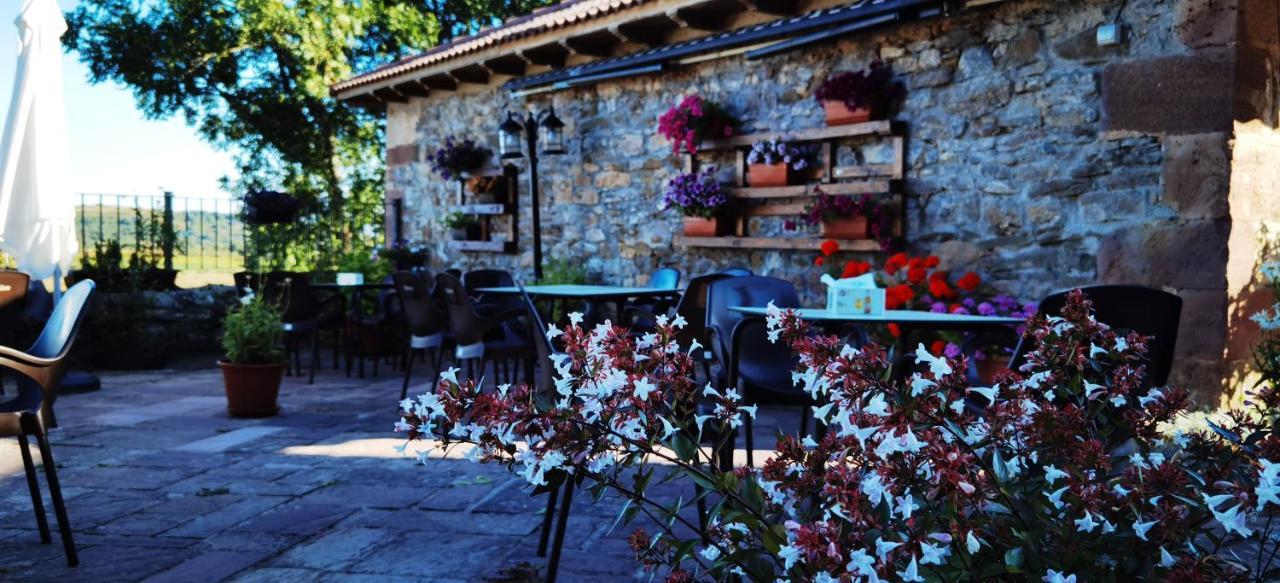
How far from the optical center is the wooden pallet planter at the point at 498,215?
830cm

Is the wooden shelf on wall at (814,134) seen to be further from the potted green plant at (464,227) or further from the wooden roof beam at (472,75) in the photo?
the potted green plant at (464,227)

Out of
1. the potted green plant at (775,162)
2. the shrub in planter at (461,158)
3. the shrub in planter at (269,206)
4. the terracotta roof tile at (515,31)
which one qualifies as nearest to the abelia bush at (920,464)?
the potted green plant at (775,162)

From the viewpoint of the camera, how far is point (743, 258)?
6387 mm

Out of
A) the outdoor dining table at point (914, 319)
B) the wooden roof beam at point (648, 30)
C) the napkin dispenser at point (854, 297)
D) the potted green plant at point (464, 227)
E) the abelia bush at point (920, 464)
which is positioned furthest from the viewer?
the potted green plant at point (464, 227)

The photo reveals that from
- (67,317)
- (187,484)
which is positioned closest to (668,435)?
(67,317)

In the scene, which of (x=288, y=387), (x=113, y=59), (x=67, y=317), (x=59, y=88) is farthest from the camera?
(x=113, y=59)

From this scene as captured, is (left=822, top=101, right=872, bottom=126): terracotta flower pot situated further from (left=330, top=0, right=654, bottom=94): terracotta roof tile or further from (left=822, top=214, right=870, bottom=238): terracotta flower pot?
(left=330, top=0, right=654, bottom=94): terracotta roof tile

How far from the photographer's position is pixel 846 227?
18.1ft

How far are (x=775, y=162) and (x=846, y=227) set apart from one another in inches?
29.7

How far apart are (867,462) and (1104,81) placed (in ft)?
13.8

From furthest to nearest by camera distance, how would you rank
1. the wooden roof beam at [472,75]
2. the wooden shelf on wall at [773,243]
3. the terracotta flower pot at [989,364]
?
the wooden roof beam at [472,75], the wooden shelf on wall at [773,243], the terracotta flower pot at [989,364]

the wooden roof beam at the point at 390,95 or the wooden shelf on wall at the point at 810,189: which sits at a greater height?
the wooden roof beam at the point at 390,95

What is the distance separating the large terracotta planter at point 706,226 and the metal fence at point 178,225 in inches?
191

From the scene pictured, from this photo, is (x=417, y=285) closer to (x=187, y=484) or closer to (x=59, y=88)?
(x=187, y=484)
